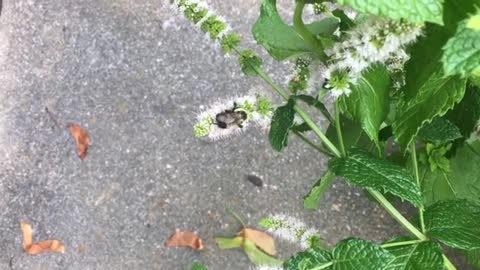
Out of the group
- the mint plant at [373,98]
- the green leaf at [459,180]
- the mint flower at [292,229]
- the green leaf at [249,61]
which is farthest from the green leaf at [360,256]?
the green leaf at [459,180]

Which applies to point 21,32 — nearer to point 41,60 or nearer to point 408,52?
point 41,60

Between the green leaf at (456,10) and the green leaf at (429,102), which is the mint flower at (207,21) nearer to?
the green leaf at (429,102)

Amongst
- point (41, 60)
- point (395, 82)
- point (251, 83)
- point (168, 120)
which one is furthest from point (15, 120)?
point (395, 82)

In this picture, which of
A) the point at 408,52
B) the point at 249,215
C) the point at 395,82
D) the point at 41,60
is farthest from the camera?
the point at 41,60

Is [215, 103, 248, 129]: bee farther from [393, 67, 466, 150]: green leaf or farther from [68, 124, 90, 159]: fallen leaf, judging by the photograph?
[68, 124, 90, 159]: fallen leaf

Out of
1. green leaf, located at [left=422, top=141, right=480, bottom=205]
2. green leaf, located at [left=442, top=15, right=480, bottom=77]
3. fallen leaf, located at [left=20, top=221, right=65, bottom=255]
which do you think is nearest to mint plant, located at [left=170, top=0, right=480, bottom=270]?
green leaf, located at [left=442, top=15, right=480, bottom=77]

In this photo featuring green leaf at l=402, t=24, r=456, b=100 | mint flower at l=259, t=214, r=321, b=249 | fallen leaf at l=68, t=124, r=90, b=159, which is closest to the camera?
green leaf at l=402, t=24, r=456, b=100

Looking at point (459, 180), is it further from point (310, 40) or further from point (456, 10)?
point (456, 10)
